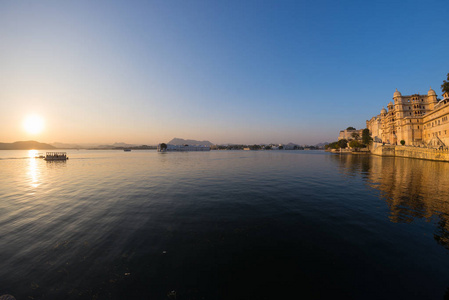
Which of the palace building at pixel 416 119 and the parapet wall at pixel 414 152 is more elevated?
the palace building at pixel 416 119

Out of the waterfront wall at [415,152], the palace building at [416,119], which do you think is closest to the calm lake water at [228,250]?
the waterfront wall at [415,152]

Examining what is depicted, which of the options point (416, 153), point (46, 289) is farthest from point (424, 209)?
point (416, 153)

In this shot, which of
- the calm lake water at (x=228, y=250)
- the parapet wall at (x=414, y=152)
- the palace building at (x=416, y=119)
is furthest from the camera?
the palace building at (x=416, y=119)

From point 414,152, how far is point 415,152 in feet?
2.29

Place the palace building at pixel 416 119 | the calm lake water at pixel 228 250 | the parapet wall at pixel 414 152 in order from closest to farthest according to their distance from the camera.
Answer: the calm lake water at pixel 228 250 → the parapet wall at pixel 414 152 → the palace building at pixel 416 119

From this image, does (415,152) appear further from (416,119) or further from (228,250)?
(228,250)

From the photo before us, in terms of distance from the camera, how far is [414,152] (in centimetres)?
6500

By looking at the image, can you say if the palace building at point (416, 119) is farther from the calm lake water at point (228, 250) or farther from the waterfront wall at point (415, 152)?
the calm lake water at point (228, 250)

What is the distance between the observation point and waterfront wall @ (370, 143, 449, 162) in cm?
5116

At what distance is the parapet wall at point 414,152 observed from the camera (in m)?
51.2

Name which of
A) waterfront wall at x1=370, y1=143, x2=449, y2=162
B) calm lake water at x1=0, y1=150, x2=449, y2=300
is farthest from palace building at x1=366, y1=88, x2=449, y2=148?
calm lake water at x1=0, y1=150, x2=449, y2=300

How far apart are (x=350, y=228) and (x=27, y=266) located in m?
16.6

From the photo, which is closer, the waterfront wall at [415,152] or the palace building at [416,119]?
the waterfront wall at [415,152]

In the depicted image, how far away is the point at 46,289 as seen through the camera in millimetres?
6180
